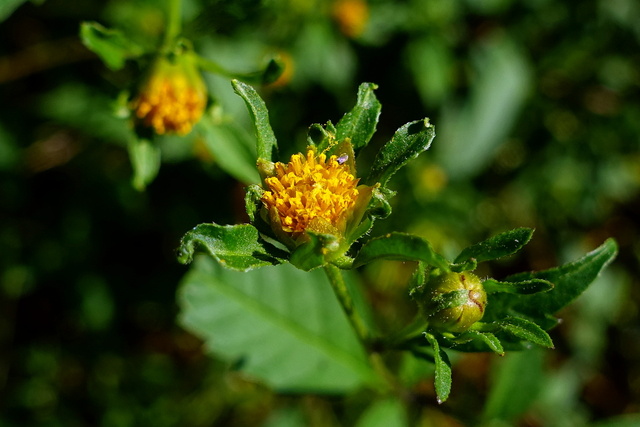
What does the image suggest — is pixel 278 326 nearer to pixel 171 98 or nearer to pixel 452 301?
pixel 171 98

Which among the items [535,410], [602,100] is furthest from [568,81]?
[535,410]

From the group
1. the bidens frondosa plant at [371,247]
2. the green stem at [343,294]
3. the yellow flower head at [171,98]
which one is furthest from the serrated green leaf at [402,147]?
the yellow flower head at [171,98]

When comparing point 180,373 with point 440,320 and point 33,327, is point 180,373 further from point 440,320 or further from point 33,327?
point 440,320

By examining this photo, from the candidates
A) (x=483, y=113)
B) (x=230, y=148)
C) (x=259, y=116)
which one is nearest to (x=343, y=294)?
(x=259, y=116)

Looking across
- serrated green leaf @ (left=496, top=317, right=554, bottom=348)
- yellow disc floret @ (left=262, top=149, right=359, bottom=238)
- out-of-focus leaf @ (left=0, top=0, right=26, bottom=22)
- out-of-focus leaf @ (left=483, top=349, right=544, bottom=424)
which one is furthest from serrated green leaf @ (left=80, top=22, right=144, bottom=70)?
out-of-focus leaf @ (left=483, top=349, right=544, bottom=424)

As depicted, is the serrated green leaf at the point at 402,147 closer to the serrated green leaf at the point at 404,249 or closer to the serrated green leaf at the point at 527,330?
the serrated green leaf at the point at 404,249
